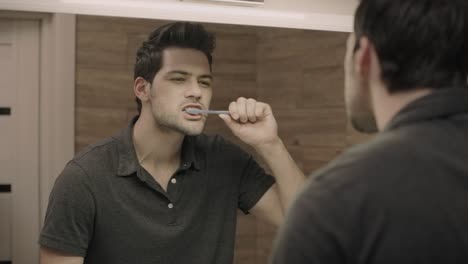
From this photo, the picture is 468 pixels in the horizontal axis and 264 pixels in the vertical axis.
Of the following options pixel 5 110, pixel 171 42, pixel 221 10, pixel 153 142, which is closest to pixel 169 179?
pixel 153 142

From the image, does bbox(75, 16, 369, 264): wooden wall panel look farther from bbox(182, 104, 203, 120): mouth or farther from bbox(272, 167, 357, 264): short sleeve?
bbox(272, 167, 357, 264): short sleeve

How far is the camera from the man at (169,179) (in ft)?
3.99

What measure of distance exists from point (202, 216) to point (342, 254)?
78 centimetres

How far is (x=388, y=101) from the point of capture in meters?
0.65

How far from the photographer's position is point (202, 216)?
1.33 meters

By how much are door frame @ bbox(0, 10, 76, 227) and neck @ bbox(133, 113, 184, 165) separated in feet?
2.88

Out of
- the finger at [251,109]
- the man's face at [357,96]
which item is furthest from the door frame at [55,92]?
the man's face at [357,96]

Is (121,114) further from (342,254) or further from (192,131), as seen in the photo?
(342,254)

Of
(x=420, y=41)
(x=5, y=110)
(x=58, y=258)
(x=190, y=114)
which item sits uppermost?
(x=420, y=41)

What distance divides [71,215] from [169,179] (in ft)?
0.83

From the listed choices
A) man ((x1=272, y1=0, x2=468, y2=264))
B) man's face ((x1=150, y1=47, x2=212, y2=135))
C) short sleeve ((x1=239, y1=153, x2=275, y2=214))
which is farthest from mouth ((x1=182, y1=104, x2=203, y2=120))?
man ((x1=272, y1=0, x2=468, y2=264))

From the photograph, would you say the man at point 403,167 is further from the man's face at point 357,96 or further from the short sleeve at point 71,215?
the short sleeve at point 71,215

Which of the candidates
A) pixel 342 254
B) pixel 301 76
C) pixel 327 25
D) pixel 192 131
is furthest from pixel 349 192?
pixel 301 76

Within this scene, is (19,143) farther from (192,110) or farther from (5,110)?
(192,110)
